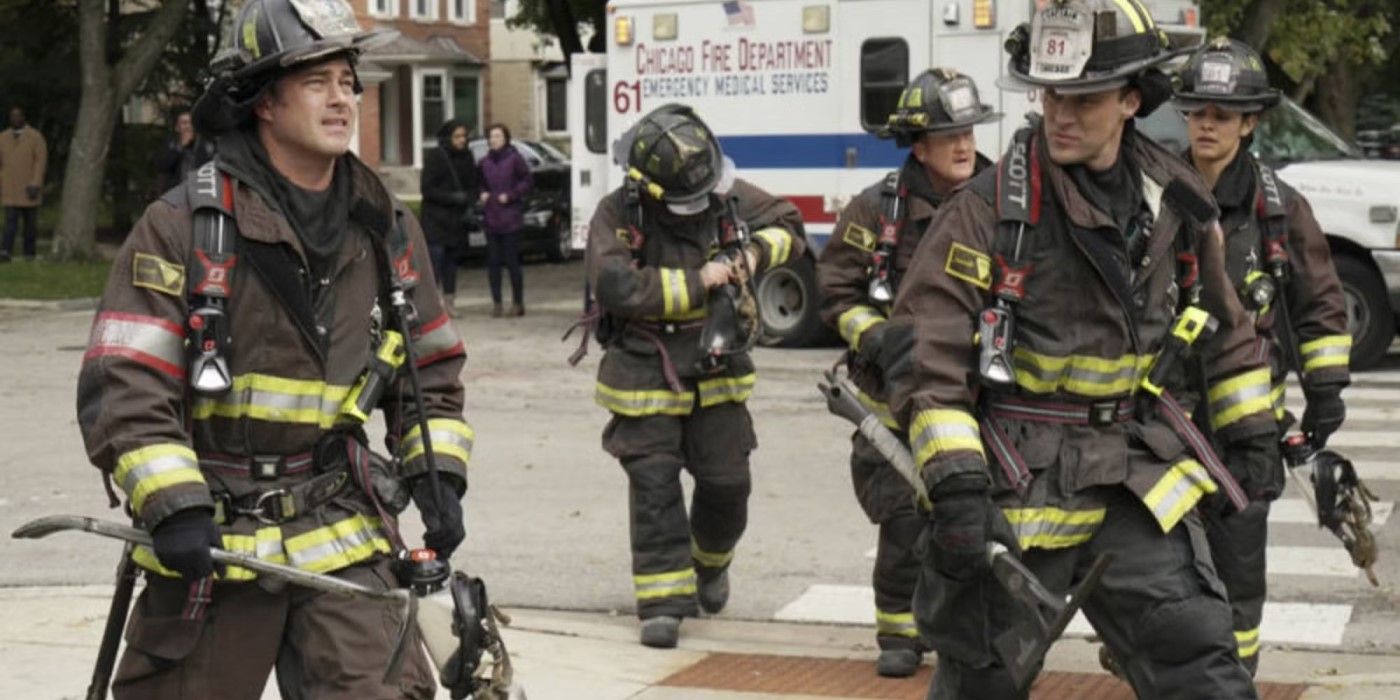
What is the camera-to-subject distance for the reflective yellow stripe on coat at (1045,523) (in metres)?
5.12

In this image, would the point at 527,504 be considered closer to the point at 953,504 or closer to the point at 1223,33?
the point at 953,504

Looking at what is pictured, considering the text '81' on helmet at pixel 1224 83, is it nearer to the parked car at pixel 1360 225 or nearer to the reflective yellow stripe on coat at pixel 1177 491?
the reflective yellow stripe on coat at pixel 1177 491

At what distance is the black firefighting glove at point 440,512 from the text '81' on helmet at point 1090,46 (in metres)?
1.49

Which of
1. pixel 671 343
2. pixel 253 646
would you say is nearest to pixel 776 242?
pixel 671 343

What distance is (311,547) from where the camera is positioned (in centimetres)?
478

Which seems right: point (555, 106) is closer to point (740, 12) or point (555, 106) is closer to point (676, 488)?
point (740, 12)

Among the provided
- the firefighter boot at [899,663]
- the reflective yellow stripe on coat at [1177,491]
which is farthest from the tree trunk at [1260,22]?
the reflective yellow stripe on coat at [1177,491]

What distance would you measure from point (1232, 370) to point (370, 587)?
6.56 feet

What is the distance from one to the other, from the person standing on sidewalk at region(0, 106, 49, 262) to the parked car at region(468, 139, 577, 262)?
470 centimetres

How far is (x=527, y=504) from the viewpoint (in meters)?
10.9

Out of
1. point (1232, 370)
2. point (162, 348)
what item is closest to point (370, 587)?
point (162, 348)

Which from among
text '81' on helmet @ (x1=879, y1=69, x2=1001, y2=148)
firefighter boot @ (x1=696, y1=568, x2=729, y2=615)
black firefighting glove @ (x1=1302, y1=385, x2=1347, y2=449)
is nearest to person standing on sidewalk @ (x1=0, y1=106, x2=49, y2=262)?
firefighter boot @ (x1=696, y1=568, x2=729, y2=615)

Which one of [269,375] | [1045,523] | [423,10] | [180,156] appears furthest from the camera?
[423,10]

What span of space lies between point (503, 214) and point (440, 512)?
15.5 meters
